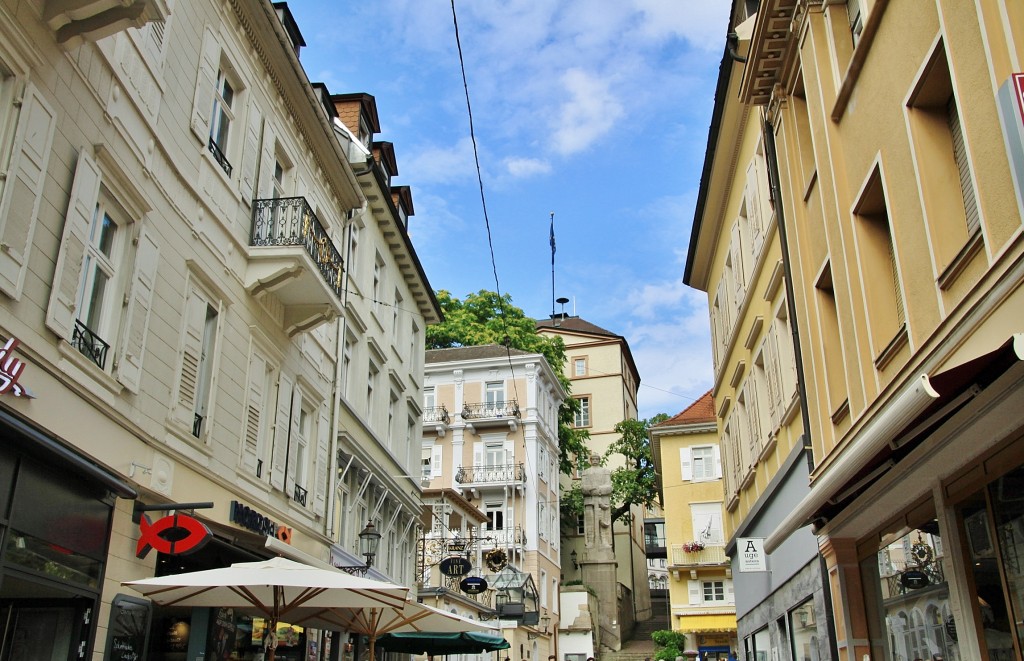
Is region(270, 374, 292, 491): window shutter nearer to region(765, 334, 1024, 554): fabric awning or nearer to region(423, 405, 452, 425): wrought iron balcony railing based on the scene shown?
region(765, 334, 1024, 554): fabric awning

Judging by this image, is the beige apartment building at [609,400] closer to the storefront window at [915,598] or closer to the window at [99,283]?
the storefront window at [915,598]

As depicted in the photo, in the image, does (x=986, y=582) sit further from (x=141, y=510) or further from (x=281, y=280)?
(x=281, y=280)

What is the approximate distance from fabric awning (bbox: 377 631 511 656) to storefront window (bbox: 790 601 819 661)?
5.78 metres

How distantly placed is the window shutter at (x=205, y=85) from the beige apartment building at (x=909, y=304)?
7418 millimetres

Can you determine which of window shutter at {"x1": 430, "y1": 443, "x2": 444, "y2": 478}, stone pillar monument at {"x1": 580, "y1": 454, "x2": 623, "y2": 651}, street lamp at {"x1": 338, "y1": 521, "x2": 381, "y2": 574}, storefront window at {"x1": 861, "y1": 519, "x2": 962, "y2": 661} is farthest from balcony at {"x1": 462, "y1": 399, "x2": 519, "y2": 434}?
storefront window at {"x1": 861, "y1": 519, "x2": 962, "y2": 661}

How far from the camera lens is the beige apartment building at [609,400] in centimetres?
6084

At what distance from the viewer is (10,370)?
7539mm

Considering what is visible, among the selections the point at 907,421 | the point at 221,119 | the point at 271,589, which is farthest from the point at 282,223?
the point at 907,421

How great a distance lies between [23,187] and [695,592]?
35.9 metres

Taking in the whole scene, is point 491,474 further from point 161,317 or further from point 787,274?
point 161,317

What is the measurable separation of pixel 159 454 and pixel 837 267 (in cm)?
815

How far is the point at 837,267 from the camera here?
10.9 metres

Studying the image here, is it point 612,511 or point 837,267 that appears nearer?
point 837,267

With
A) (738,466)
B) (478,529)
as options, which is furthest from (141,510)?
(478,529)
